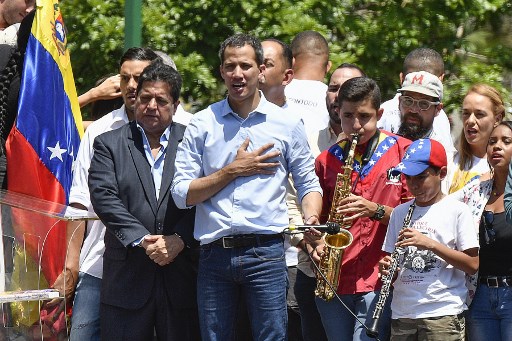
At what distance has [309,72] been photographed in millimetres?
8969

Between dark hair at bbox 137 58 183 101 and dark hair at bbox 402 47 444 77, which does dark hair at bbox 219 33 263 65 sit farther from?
dark hair at bbox 402 47 444 77

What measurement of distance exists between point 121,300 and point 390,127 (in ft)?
7.55

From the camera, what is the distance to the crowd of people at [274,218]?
260 inches

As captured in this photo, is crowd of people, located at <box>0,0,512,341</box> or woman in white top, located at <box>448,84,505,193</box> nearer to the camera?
crowd of people, located at <box>0,0,512,341</box>

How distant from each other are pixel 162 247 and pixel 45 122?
1.56m

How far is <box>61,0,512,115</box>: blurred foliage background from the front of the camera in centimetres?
968

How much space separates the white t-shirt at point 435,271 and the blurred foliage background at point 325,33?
9.95 ft

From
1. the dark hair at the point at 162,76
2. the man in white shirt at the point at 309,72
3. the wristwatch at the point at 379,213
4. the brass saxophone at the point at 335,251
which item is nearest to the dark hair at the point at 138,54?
Result: the dark hair at the point at 162,76

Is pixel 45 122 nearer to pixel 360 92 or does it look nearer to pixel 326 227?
pixel 360 92

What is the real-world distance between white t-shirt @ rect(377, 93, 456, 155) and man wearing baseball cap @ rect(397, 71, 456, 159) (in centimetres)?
13

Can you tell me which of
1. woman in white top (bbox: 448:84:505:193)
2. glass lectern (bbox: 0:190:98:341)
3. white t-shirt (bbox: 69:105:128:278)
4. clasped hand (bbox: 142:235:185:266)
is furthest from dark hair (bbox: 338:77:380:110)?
glass lectern (bbox: 0:190:98:341)

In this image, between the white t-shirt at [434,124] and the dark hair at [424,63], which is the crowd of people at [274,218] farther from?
the dark hair at [424,63]

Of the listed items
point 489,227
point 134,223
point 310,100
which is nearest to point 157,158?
point 134,223

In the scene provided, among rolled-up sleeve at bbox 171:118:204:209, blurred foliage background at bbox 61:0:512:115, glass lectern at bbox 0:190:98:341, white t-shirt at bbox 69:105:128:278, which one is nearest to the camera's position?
glass lectern at bbox 0:190:98:341
